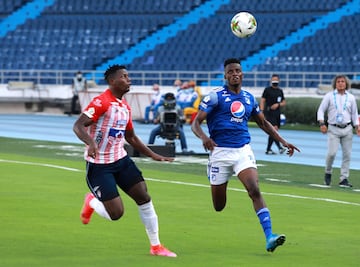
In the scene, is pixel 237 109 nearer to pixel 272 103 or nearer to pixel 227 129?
pixel 227 129

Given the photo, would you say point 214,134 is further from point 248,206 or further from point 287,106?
point 287,106

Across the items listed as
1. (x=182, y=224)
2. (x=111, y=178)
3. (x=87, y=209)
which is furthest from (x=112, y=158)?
(x=182, y=224)

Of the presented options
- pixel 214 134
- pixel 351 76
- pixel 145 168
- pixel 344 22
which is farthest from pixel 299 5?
pixel 214 134

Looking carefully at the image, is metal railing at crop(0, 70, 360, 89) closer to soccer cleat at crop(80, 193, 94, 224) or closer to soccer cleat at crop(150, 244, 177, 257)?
soccer cleat at crop(80, 193, 94, 224)

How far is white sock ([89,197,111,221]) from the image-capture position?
11.1 meters

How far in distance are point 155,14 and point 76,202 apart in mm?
38530

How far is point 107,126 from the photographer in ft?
36.2

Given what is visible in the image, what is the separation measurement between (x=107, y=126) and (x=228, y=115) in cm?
149

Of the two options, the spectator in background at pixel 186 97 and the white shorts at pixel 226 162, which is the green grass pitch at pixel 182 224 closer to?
the white shorts at pixel 226 162

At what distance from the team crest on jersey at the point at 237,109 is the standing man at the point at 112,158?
1.17 m

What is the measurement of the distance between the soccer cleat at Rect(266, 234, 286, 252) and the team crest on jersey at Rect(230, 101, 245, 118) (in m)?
1.55

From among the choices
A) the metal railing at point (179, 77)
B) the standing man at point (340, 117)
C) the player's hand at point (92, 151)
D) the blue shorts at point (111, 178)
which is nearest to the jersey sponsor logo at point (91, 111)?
the player's hand at point (92, 151)

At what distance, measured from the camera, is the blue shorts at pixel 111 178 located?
10906 mm

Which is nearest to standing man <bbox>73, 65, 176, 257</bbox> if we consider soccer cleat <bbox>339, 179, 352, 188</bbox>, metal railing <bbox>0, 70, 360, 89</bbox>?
soccer cleat <bbox>339, 179, 352, 188</bbox>
